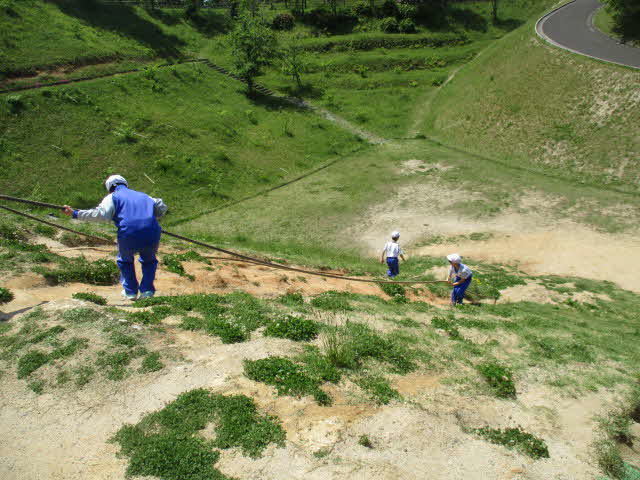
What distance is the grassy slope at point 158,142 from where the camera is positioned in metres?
27.4

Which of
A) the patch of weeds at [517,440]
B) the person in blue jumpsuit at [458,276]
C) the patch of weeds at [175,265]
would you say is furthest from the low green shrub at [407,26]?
the patch of weeds at [517,440]

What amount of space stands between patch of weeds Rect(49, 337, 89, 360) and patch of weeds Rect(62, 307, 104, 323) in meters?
0.65

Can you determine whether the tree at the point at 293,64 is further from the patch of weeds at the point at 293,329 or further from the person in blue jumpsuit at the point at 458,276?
the patch of weeds at the point at 293,329

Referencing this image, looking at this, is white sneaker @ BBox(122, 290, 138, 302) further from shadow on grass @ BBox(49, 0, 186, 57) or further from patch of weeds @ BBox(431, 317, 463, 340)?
shadow on grass @ BBox(49, 0, 186, 57)

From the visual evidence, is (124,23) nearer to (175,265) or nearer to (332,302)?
(175,265)

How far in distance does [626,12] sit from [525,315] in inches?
1905

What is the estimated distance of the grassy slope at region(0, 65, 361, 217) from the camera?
A: 90.0 ft

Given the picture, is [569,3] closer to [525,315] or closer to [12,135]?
[525,315]

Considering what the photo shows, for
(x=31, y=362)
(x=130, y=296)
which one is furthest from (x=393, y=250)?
(x=31, y=362)

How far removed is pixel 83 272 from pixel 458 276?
1242cm

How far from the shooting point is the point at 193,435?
6695 millimetres

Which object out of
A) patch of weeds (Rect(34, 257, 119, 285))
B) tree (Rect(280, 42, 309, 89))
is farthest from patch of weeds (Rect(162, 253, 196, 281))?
tree (Rect(280, 42, 309, 89))

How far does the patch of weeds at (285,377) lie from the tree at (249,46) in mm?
40316

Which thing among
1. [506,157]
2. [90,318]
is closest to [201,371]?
[90,318]
